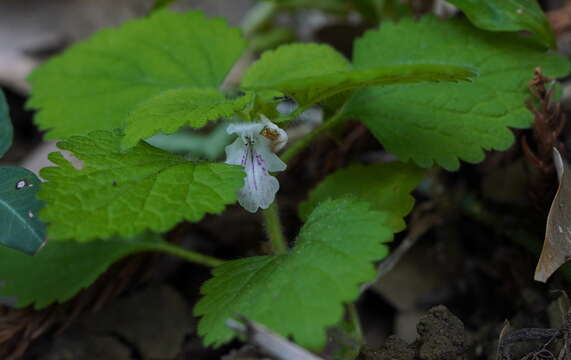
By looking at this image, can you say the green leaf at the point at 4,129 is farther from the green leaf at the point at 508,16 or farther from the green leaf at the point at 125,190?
the green leaf at the point at 508,16

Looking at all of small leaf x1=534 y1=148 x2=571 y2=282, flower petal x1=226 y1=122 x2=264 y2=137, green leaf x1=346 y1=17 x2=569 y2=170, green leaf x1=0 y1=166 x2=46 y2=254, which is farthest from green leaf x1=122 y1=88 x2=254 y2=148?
small leaf x1=534 y1=148 x2=571 y2=282

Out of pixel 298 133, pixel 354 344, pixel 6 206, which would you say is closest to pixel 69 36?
pixel 298 133

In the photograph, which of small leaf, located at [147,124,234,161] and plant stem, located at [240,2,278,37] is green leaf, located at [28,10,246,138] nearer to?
small leaf, located at [147,124,234,161]

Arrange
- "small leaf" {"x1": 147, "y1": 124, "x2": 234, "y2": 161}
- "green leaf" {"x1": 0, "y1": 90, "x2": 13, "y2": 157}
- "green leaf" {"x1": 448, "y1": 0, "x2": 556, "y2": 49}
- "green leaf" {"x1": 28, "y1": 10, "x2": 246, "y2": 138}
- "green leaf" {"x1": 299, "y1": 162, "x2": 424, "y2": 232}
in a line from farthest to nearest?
"small leaf" {"x1": 147, "y1": 124, "x2": 234, "y2": 161}
"green leaf" {"x1": 28, "y1": 10, "x2": 246, "y2": 138}
"green leaf" {"x1": 448, "y1": 0, "x2": 556, "y2": 49}
"green leaf" {"x1": 299, "y1": 162, "x2": 424, "y2": 232}
"green leaf" {"x1": 0, "y1": 90, "x2": 13, "y2": 157}

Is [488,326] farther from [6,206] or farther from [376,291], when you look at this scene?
[6,206]

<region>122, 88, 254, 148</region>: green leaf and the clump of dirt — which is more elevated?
<region>122, 88, 254, 148</region>: green leaf

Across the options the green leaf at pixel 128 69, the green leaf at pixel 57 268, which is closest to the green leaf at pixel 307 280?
the green leaf at pixel 57 268
